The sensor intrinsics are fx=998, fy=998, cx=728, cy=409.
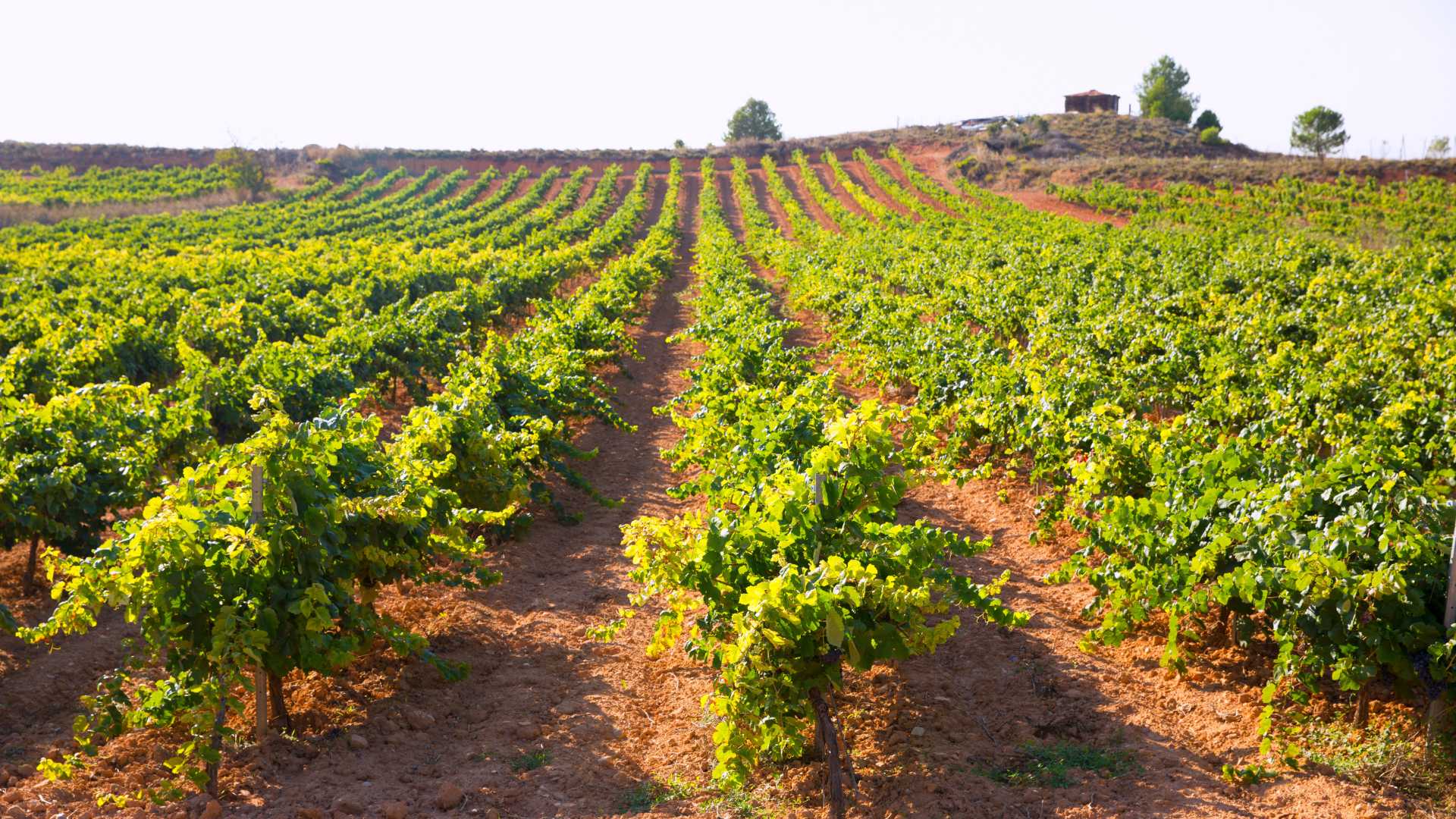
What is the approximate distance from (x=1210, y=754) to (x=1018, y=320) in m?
11.5

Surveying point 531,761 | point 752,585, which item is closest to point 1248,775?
point 752,585

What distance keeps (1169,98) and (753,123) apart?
42393 mm

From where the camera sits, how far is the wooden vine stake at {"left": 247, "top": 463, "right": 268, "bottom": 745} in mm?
5445

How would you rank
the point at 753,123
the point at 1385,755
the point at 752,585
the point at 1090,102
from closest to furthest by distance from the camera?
the point at 1385,755, the point at 752,585, the point at 1090,102, the point at 753,123

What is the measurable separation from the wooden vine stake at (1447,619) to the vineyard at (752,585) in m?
0.03

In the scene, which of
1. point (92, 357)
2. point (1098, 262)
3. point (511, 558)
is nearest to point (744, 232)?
point (1098, 262)

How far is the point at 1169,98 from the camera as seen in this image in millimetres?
86812

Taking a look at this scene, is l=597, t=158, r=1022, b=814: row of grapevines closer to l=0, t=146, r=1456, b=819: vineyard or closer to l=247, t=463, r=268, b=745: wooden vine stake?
l=0, t=146, r=1456, b=819: vineyard

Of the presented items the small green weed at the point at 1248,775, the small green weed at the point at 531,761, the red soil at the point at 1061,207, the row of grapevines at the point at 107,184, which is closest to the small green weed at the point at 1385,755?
the small green weed at the point at 1248,775

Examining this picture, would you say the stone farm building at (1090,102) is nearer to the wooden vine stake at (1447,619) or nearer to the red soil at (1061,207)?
the red soil at (1061,207)

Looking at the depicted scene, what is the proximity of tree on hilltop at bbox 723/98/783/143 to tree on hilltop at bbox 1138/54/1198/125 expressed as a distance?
123 feet

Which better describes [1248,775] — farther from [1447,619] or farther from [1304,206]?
[1304,206]

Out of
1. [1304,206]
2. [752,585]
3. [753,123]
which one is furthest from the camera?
[753,123]

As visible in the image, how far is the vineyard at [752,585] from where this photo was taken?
16.4 feet
